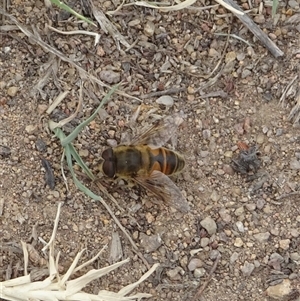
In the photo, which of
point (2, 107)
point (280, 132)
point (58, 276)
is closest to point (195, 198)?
point (280, 132)

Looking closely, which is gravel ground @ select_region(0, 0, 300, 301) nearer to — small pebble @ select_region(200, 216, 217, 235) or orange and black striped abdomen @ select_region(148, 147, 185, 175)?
small pebble @ select_region(200, 216, 217, 235)

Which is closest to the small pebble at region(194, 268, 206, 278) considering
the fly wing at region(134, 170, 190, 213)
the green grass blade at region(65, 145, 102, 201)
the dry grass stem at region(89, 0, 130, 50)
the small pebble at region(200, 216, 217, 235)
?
the small pebble at region(200, 216, 217, 235)

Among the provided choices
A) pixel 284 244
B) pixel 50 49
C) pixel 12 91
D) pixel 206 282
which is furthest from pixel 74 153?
pixel 284 244

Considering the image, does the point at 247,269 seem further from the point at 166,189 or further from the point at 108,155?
the point at 108,155

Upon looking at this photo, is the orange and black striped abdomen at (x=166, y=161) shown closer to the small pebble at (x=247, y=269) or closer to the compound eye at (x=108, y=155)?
the compound eye at (x=108, y=155)

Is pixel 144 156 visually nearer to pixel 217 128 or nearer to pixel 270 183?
pixel 217 128

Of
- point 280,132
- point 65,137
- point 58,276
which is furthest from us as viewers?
point 280,132

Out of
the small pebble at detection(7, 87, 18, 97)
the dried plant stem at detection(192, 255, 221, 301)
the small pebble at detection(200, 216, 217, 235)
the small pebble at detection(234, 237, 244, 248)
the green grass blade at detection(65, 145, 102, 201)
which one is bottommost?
the dried plant stem at detection(192, 255, 221, 301)
